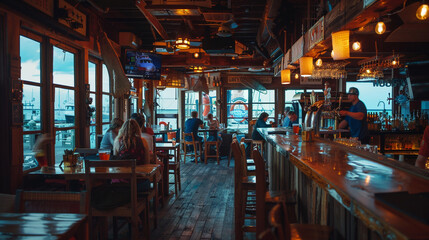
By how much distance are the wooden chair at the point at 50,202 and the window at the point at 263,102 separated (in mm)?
10485

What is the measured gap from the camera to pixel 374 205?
1.32m

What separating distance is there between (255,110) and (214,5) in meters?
6.57

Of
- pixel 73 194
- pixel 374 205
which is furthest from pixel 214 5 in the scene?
pixel 374 205

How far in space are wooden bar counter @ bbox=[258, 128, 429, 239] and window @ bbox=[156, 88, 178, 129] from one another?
29.6ft

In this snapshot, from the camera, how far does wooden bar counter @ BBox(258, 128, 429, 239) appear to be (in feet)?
3.88

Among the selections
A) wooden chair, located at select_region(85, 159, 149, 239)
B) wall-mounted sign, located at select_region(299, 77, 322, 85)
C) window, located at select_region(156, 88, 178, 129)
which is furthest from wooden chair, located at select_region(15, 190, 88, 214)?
wall-mounted sign, located at select_region(299, 77, 322, 85)

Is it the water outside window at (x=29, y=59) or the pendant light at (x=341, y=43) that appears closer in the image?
the pendant light at (x=341, y=43)

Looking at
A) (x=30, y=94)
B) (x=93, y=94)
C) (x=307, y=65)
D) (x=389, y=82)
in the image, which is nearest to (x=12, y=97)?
(x=30, y=94)

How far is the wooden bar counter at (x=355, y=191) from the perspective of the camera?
1.18 meters

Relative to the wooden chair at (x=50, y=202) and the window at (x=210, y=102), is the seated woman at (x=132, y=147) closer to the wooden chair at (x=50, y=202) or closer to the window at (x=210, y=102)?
the wooden chair at (x=50, y=202)

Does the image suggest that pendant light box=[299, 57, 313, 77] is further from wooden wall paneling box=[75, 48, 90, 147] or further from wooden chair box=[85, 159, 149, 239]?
wooden wall paneling box=[75, 48, 90, 147]

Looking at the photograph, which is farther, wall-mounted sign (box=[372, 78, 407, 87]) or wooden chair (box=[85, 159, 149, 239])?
wall-mounted sign (box=[372, 78, 407, 87])

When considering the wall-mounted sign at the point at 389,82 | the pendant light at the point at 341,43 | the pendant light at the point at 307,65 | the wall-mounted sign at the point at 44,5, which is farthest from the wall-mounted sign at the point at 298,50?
the wall-mounted sign at the point at 44,5

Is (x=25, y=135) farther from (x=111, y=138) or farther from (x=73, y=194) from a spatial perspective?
(x=73, y=194)
